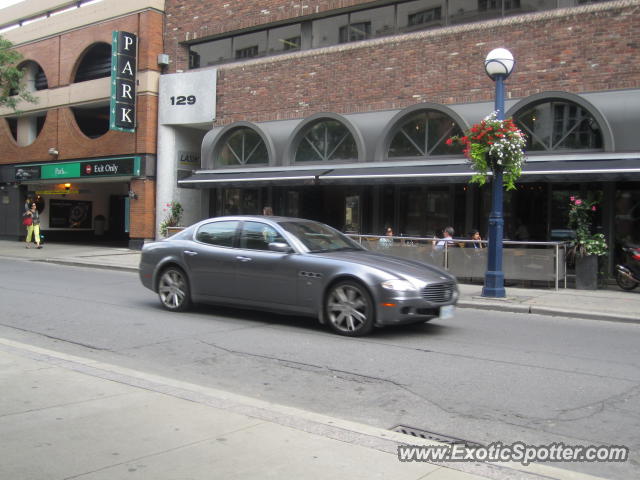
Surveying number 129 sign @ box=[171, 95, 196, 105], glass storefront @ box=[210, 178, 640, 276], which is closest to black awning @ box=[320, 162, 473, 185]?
glass storefront @ box=[210, 178, 640, 276]

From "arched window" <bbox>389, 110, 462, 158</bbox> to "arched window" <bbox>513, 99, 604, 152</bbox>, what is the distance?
1818 millimetres

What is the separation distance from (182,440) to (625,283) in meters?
11.7

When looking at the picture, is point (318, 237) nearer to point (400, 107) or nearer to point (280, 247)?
point (280, 247)

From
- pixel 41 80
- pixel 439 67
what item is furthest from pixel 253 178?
pixel 41 80

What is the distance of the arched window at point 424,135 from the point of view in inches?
640

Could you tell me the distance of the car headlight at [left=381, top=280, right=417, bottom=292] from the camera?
7.45 meters

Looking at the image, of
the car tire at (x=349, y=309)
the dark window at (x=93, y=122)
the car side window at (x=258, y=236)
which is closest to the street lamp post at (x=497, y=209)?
the car tire at (x=349, y=309)

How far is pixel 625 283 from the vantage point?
12922mm

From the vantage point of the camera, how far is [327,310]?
8.00 m

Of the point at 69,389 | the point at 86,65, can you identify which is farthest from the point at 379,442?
the point at 86,65

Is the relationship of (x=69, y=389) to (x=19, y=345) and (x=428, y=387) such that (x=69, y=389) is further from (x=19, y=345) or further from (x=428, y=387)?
(x=428, y=387)

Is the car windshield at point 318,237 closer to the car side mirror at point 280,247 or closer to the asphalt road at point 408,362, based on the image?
the car side mirror at point 280,247

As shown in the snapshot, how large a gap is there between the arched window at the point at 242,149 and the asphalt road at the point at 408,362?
1059 cm

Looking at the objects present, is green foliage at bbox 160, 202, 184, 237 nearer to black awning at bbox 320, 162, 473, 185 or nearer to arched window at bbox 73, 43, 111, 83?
arched window at bbox 73, 43, 111, 83
